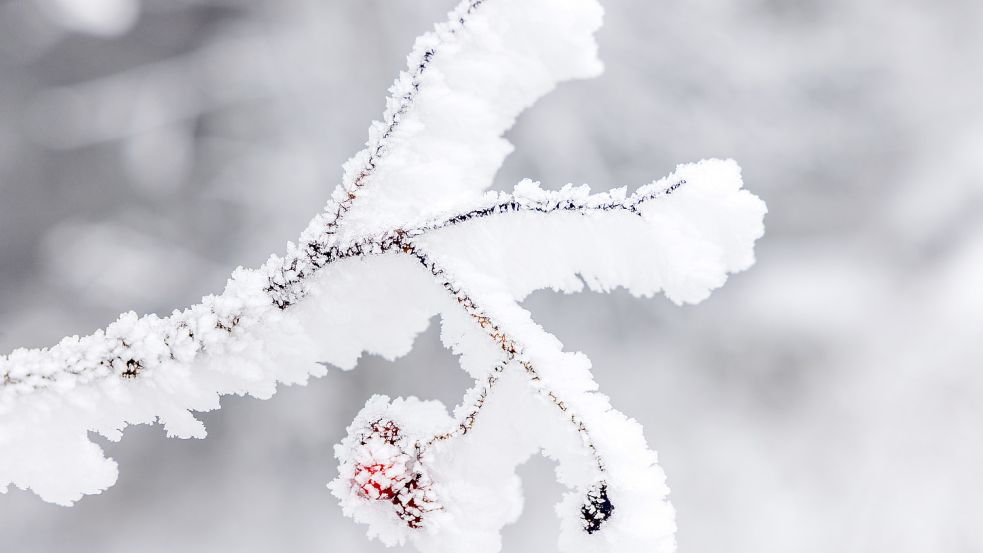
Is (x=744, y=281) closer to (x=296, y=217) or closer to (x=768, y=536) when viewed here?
(x=768, y=536)

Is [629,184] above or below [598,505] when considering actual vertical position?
above

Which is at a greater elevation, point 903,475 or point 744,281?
point 744,281

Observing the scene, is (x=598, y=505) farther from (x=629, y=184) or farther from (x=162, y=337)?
(x=629, y=184)

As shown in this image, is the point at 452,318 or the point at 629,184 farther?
the point at 629,184

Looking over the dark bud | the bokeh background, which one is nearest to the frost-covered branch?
the dark bud

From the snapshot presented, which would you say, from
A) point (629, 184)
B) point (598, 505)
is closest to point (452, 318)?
point (598, 505)

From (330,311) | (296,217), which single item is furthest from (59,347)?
(296,217)

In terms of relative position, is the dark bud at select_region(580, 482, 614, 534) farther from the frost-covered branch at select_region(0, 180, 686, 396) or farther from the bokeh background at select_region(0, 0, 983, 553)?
the bokeh background at select_region(0, 0, 983, 553)
